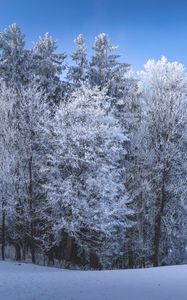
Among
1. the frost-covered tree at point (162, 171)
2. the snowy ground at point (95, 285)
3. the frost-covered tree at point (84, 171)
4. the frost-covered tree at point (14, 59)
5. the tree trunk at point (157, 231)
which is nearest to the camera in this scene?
the snowy ground at point (95, 285)

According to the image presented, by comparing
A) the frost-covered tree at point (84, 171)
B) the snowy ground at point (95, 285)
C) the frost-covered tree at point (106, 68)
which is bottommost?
the snowy ground at point (95, 285)

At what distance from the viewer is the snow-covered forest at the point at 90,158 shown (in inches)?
1008

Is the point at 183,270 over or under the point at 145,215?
under

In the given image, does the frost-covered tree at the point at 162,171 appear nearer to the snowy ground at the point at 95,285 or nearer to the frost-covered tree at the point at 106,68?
the frost-covered tree at the point at 106,68

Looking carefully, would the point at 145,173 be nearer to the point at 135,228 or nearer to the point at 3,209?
the point at 135,228

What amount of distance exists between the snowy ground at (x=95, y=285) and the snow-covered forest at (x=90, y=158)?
570cm

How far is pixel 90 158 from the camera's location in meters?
25.9

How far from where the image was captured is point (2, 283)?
51.5 ft

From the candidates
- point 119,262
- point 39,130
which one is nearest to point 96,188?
point 39,130

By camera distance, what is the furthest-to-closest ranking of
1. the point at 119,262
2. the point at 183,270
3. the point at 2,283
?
the point at 119,262
the point at 183,270
the point at 2,283

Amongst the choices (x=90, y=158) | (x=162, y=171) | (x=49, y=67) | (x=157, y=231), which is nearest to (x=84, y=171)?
(x=90, y=158)

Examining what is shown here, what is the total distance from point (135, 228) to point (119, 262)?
416cm

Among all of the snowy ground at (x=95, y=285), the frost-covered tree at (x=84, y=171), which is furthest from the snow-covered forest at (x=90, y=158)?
the snowy ground at (x=95, y=285)

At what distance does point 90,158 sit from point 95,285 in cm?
1078
